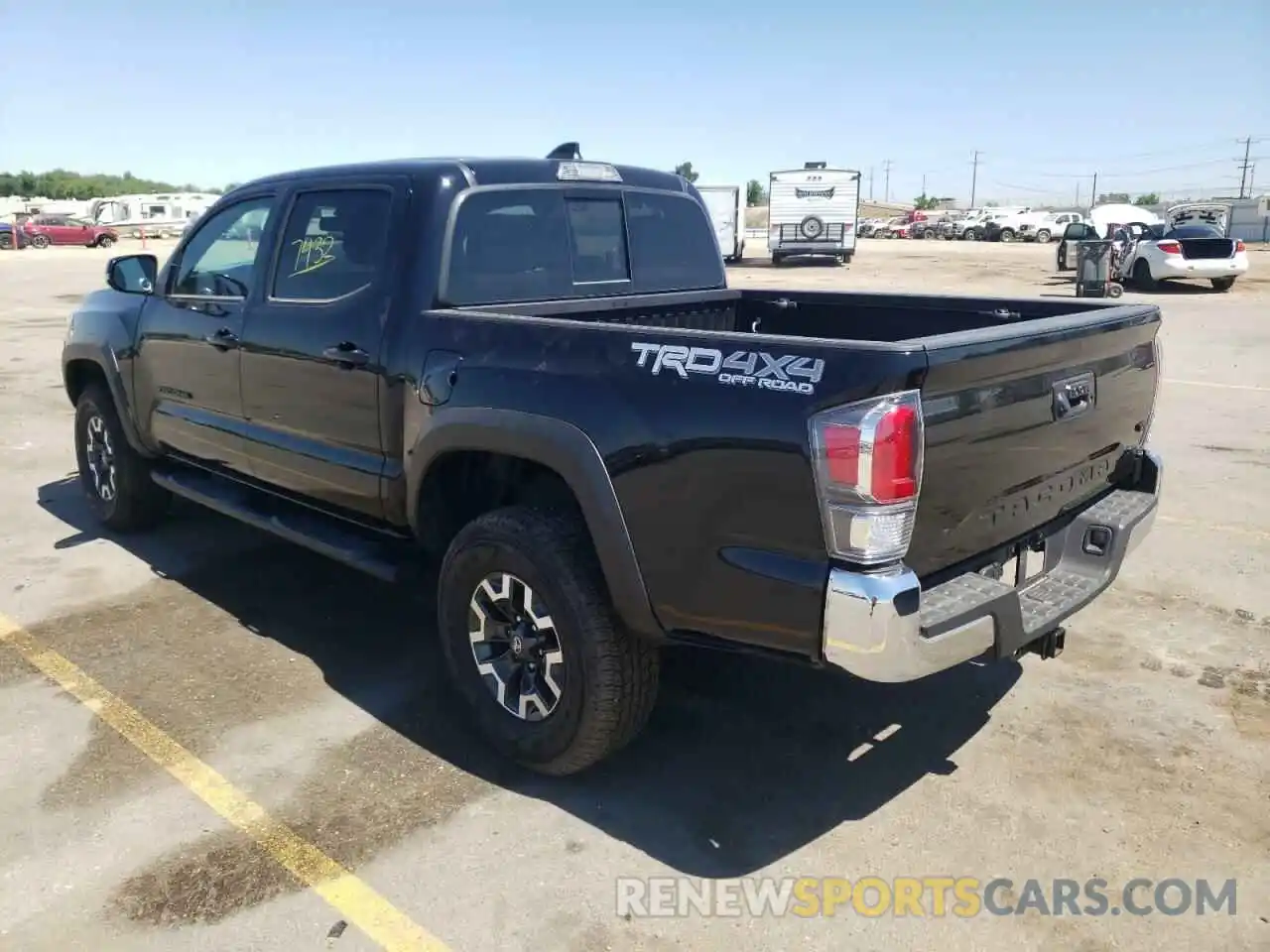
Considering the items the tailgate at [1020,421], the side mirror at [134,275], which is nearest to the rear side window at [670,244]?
the tailgate at [1020,421]

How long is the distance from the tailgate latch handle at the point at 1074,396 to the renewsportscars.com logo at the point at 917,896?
1372 mm

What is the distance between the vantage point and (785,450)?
8.64ft

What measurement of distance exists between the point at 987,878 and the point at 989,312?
2203 millimetres

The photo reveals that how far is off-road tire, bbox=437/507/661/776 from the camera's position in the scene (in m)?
3.19

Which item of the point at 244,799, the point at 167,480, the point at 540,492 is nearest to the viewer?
the point at 244,799

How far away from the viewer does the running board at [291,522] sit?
4039mm

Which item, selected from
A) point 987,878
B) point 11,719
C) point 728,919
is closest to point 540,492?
point 728,919

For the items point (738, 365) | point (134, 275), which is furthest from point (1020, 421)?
point (134, 275)

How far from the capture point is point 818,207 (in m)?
36.0

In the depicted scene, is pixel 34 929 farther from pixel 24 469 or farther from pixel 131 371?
pixel 24 469

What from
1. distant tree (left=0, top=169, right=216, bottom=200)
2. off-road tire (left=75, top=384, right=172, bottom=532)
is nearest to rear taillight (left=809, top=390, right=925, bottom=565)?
off-road tire (left=75, top=384, right=172, bottom=532)

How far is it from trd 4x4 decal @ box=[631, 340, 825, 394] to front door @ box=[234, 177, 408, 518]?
1.35m

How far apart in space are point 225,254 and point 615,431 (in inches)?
112

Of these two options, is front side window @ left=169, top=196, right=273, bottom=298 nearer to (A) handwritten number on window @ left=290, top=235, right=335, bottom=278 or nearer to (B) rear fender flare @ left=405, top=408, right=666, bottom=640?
(A) handwritten number on window @ left=290, top=235, right=335, bottom=278
